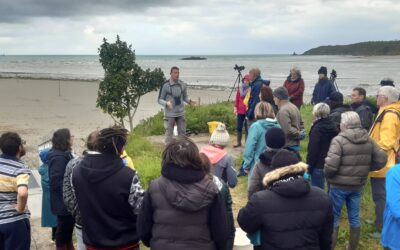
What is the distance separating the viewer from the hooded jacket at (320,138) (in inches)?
193

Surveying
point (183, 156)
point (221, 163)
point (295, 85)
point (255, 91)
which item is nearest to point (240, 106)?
point (255, 91)

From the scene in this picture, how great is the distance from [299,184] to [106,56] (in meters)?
9.50

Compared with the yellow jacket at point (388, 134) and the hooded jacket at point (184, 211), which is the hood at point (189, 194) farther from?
the yellow jacket at point (388, 134)

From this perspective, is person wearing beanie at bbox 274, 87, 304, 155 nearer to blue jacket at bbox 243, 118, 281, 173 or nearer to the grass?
blue jacket at bbox 243, 118, 281, 173

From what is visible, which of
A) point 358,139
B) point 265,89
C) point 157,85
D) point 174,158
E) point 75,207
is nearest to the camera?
point 174,158

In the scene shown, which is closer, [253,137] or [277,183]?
[277,183]

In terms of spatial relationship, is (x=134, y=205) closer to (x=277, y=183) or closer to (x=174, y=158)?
(x=174, y=158)

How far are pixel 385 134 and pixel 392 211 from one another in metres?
1.82

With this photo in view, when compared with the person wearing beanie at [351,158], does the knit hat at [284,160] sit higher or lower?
higher

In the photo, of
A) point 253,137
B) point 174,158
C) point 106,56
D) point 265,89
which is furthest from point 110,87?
point 174,158

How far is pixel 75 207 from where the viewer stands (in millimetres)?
3422

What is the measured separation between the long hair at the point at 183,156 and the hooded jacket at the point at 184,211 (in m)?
0.03

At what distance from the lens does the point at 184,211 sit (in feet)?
8.75

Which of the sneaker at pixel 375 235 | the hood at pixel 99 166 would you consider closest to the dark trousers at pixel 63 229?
the hood at pixel 99 166
